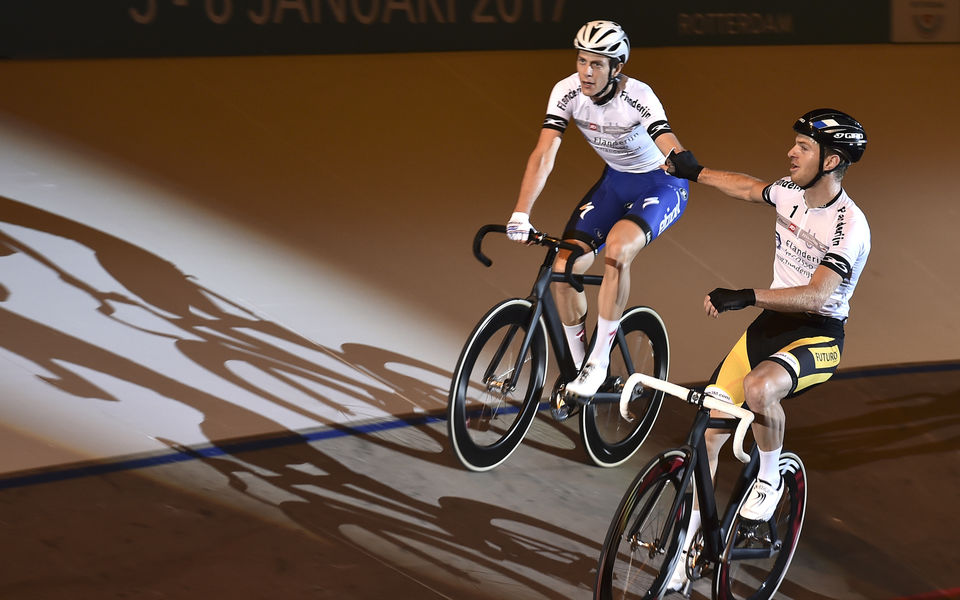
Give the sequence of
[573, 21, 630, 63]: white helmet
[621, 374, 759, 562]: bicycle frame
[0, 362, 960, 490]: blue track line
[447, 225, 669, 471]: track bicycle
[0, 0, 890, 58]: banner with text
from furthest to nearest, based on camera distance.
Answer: [0, 0, 890, 58]: banner with text, [573, 21, 630, 63]: white helmet, [447, 225, 669, 471]: track bicycle, [0, 362, 960, 490]: blue track line, [621, 374, 759, 562]: bicycle frame

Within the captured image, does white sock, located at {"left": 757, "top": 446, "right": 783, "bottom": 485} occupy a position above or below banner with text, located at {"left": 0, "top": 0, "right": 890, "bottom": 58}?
below

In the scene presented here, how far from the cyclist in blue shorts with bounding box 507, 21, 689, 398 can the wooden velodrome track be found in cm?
60

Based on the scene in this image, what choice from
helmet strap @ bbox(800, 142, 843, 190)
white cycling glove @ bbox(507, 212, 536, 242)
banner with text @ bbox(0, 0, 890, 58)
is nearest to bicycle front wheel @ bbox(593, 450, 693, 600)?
Result: helmet strap @ bbox(800, 142, 843, 190)

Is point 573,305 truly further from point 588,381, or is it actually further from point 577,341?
point 588,381

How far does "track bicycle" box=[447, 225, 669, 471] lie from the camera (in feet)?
12.6

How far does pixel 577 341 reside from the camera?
4172 millimetres

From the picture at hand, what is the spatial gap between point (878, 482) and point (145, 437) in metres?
2.88

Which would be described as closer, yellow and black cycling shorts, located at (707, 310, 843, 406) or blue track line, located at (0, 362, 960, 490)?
yellow and black cycling shorts, located at (707, 310, 843, 406)

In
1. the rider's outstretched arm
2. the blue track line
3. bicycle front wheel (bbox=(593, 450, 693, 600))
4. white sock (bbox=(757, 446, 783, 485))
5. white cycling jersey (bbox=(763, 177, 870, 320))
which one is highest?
the rider's outstretched arm

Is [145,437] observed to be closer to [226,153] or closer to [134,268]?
[134,268]

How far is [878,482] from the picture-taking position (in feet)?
14.1

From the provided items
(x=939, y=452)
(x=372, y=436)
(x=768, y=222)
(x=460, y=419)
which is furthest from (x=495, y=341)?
(x=768, y=222)

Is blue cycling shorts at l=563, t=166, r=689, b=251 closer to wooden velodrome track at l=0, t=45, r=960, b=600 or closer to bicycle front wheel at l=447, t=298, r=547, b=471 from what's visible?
bicycle front wheel at l=447, t=298, r=547, b=471

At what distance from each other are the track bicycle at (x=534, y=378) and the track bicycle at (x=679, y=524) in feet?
2.19
